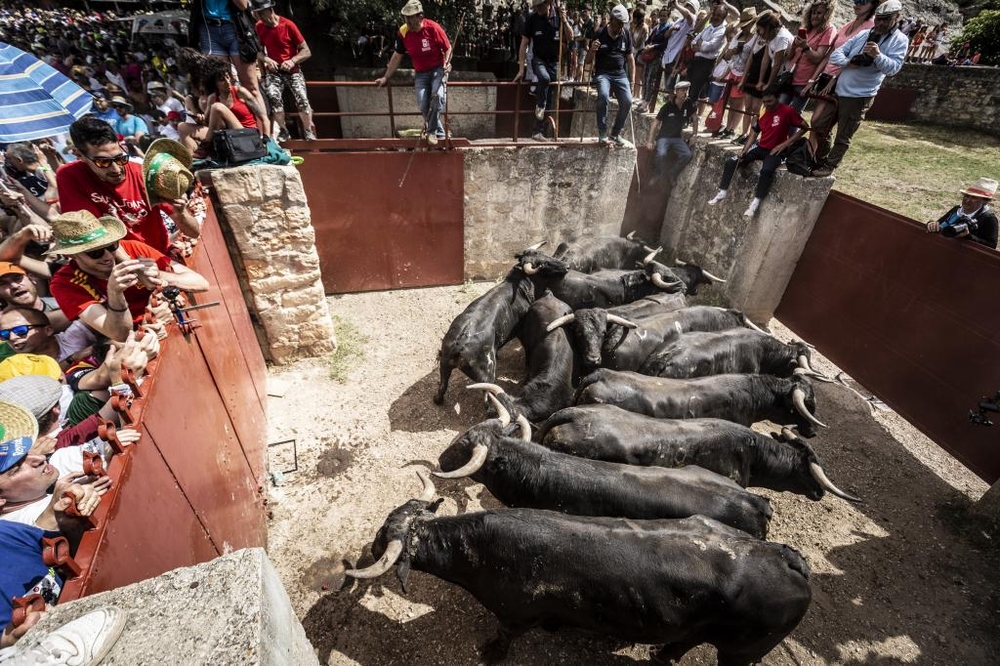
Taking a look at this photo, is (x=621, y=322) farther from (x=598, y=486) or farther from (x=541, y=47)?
(x=541, y=47)

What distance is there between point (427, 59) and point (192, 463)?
7.36 meters

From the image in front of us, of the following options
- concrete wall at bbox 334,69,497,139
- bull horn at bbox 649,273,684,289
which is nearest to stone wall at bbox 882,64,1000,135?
concrete wall at bbox 334,69,497,139

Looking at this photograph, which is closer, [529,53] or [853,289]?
[853,289]

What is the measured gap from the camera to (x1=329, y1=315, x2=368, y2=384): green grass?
272 inches

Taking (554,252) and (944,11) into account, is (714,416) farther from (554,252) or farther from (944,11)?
(944,11)

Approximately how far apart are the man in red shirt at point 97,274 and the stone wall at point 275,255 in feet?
8.55

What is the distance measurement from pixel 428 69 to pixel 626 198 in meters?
4.49

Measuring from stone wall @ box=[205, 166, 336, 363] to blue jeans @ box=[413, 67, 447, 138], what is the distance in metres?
2.91

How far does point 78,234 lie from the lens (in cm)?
292

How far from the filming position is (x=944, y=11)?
93.9ft

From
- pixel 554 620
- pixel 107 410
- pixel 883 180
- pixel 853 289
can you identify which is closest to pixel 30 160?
pixel 107 410

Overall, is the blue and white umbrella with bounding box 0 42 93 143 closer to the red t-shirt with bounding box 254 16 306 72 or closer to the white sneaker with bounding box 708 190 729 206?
the red t-shirt with bounding box 254 16 306 72

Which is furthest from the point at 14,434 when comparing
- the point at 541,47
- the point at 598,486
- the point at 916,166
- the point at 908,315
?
the point at 916,166

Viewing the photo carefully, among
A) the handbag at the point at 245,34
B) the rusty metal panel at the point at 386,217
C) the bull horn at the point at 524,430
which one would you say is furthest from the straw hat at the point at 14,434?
the handbag at the point at 245,34
